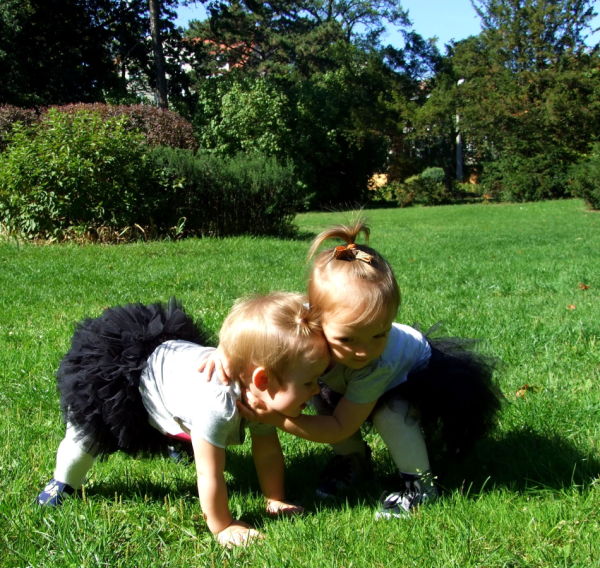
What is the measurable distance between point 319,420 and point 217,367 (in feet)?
1.44

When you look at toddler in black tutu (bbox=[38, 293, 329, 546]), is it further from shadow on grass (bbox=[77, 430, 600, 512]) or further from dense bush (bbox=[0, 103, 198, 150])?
dense bush (bbox=[0, 103, 198, 150])

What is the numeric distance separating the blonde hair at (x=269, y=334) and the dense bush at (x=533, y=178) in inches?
1048

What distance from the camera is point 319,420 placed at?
96.6 inches

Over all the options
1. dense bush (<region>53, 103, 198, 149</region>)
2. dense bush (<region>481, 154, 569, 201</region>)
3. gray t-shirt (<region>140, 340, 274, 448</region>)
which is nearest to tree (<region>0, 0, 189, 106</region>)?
dense bush (<region>53, 103, 198, 149</region>)

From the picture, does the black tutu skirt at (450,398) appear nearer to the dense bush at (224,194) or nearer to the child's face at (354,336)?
the child's face at (354,336)

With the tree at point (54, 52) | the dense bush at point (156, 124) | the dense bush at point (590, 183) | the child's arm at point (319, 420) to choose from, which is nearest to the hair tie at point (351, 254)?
the child's arm at point (319, 420)

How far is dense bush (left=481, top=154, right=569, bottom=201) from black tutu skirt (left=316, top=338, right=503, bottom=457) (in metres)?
25.9

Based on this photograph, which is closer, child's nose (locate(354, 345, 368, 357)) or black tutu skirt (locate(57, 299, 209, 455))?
child's nose (locate(354, 345, 368, 357))

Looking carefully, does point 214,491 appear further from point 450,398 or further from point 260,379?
point 450,398

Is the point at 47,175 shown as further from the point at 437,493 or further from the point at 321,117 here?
the point at 321,117

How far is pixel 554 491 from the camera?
8.20 ft

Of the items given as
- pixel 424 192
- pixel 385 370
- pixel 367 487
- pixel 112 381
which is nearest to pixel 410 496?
pixel 367 487

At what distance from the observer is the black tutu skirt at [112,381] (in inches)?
101

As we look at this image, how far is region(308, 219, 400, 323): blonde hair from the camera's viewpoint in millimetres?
2223
